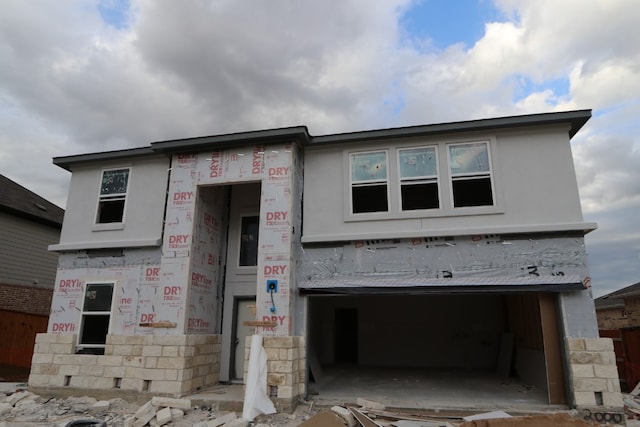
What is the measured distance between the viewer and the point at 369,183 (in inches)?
373

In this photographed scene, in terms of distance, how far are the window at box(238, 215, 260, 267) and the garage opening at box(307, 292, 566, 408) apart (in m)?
2.40

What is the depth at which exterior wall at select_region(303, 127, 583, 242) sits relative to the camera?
843 centimetres

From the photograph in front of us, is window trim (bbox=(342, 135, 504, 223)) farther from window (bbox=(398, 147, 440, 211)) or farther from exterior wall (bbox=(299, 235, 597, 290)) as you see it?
exterior wall (bbox=(299, 235, 597, 290))

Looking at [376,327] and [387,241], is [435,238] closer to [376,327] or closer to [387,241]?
[387,241]

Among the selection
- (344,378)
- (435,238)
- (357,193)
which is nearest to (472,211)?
(435,238)

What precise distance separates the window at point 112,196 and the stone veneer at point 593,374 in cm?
1059

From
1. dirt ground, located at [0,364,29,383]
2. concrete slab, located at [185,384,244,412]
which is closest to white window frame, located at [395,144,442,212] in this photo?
concrete slab, located at [185,384,244,412]

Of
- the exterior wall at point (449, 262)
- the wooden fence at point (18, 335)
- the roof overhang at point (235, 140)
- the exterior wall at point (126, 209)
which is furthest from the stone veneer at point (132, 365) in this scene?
the roof overhang at point (235, 140)

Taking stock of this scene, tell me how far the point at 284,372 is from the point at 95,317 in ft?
16.7

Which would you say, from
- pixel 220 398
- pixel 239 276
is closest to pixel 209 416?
pixel 220 398

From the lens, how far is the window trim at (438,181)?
8789 millimetres

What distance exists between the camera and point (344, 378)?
11.7 metres

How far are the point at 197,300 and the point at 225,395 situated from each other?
2.22 metres

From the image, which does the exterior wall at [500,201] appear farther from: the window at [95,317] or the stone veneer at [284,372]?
the window at [95,317]
